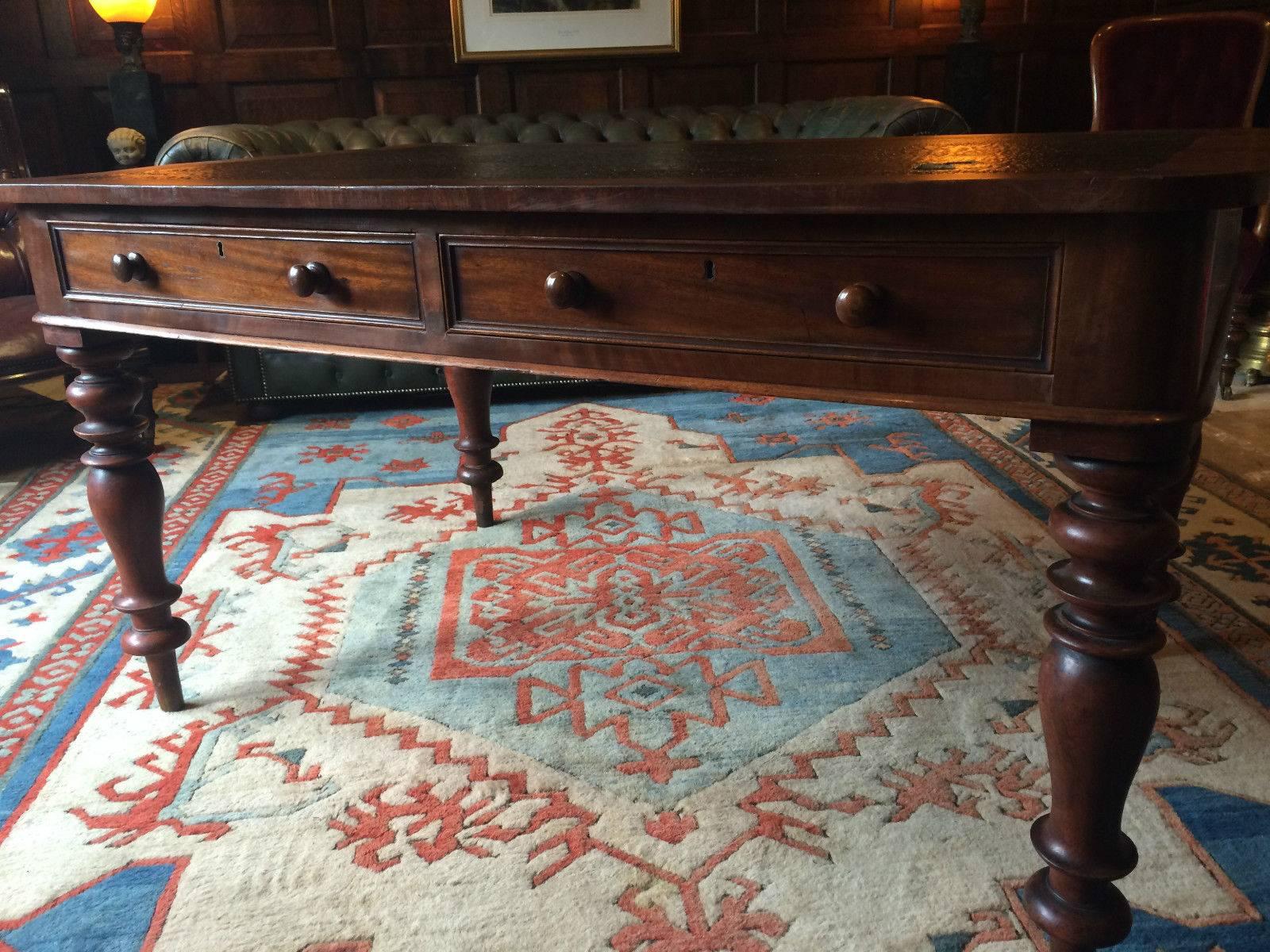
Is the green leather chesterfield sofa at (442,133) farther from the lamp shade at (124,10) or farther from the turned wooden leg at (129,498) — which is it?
the turned wooden leg at (129,498)

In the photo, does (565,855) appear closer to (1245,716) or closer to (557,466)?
(1245,716)

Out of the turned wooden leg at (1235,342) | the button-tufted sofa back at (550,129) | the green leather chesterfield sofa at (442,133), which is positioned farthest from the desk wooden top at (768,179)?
the turned wooden leg at (1235,342)

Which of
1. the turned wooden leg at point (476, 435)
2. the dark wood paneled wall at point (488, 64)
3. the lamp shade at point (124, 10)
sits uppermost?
the lamp shade at point (124, 10)

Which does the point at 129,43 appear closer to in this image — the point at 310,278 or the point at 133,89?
the point at 133,89

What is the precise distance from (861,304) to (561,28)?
13.5 ft

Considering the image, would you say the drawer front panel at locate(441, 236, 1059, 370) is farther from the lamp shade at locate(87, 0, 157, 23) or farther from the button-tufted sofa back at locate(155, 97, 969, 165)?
the lamp shade at locate(87, 0, 157, 23)

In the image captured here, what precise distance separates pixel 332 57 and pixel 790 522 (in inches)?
132

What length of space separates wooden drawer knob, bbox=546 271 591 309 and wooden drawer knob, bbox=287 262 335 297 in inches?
12.9

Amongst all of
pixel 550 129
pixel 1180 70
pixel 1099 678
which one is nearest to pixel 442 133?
pixel 550 129

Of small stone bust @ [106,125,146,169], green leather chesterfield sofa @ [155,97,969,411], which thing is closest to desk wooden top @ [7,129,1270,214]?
green leather chesterfield sofa @ [155,97,969,411]

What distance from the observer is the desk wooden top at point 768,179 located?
0.81m

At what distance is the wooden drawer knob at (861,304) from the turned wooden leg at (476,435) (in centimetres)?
144

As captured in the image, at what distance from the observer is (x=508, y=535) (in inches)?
95.7

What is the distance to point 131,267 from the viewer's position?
1.43 meters
